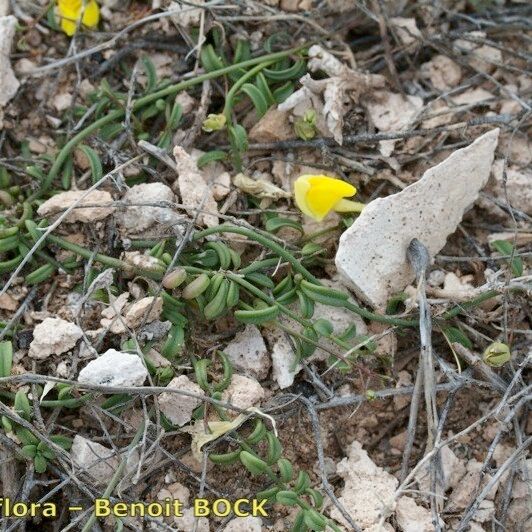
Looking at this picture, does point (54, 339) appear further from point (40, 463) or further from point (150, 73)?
point (150, 73)

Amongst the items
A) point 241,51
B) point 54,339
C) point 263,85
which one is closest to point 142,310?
point 54,339

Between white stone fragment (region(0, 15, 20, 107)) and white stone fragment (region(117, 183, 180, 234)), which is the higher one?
white stone fragment (region(0, 15, 20, 107))

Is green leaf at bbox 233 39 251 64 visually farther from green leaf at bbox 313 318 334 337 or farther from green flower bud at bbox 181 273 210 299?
green leaf at bbox 313 318 334 337

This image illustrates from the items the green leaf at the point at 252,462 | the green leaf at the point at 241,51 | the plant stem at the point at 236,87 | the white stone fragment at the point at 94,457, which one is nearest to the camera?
the green leaf at the point at 252,462

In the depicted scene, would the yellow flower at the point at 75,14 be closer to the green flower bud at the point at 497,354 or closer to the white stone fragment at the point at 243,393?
the white stone fragment at the point at 243,393

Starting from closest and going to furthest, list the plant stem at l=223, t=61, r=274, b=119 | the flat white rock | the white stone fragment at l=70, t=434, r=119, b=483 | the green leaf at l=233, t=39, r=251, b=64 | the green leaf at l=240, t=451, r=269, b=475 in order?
the green leaf at l=240, t=451, r=269, b=475
the white stone fragment at l=70, t=434, r=119, b=483
the flat white rock
the plant stem at l=223, t=61, r=274, b=119
the green leaf at l=233, t=39, r=251, b=64

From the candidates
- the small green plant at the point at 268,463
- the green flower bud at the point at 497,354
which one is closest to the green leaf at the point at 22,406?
the small green plant at the point at 268,463

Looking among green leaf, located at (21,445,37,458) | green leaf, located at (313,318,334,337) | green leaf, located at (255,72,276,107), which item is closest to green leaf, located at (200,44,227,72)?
green leaf, located at (255,72,276,107)
